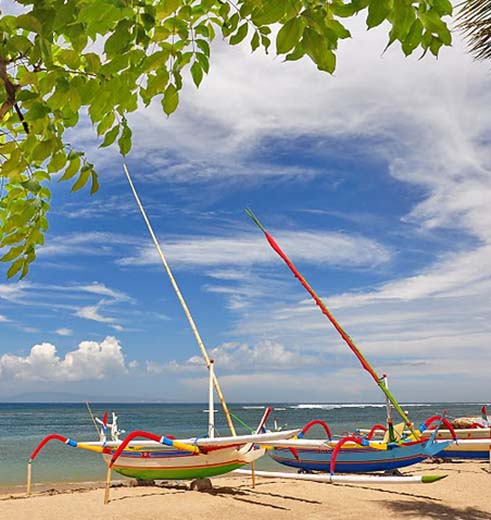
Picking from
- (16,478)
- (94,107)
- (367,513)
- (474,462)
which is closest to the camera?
(94,107)

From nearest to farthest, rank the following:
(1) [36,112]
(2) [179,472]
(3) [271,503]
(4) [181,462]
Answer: (1) [36,112] → (3) [271,503] → (4) [181,462] → (2) [179,472]

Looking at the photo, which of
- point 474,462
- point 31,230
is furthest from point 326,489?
point 31,230

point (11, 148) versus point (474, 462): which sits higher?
point (11, 148)

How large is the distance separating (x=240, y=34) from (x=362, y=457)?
42.0ft

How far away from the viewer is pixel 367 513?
1088 centimetres

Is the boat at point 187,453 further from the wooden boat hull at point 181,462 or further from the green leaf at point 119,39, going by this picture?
the green leaf at point 119,39

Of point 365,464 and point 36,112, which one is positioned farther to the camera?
point 365,464

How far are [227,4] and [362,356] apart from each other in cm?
1204

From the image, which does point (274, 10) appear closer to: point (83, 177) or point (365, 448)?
point (83, 177)

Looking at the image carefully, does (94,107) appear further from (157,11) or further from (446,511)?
(446,511)

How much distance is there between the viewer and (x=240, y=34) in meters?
1.94

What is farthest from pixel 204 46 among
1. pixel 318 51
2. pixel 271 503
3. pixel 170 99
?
pixel 271 503

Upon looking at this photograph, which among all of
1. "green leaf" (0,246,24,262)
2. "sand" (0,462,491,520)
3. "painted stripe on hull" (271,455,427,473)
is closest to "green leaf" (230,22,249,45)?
"green leaf" (0,246,24,262)

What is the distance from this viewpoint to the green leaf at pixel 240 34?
1.94 metres
